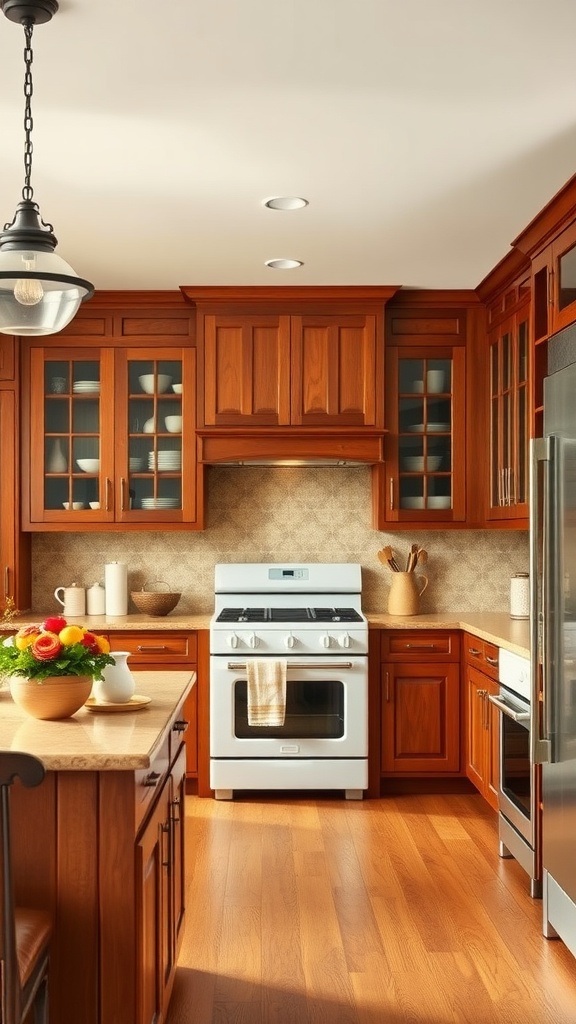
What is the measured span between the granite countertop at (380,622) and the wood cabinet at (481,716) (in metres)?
0.10

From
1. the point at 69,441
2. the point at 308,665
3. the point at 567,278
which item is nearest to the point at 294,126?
the point at 567,278

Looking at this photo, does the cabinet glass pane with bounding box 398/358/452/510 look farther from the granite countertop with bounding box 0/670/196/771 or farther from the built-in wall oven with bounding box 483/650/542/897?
the granite countertop with bounding box 0/670/196/771

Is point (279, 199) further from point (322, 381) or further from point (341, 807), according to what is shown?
point (341, 807)

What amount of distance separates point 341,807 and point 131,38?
3572 mm

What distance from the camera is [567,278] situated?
11.1 ft

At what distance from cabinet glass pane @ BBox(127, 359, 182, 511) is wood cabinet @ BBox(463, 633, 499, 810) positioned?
1.71 meters

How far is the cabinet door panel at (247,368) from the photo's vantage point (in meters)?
5.04

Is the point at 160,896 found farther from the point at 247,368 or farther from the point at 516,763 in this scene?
the point at 247,368

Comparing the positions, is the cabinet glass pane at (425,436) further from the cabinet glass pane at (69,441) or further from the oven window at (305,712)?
the cabinet glass pane at (69,441)

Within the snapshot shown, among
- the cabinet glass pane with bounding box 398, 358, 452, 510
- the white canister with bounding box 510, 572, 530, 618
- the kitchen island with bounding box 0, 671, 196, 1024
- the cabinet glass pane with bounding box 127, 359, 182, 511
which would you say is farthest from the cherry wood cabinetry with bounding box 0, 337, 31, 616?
the kitchen island with bounding box 0, 671, 196, 1024

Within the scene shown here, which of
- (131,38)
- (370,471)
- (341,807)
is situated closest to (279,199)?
(131,38)

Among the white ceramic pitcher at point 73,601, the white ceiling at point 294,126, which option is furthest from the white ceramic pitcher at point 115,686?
the white ceramic pitcher at point 73,601

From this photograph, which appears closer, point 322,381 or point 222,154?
point 222,154

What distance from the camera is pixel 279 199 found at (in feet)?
12.0
